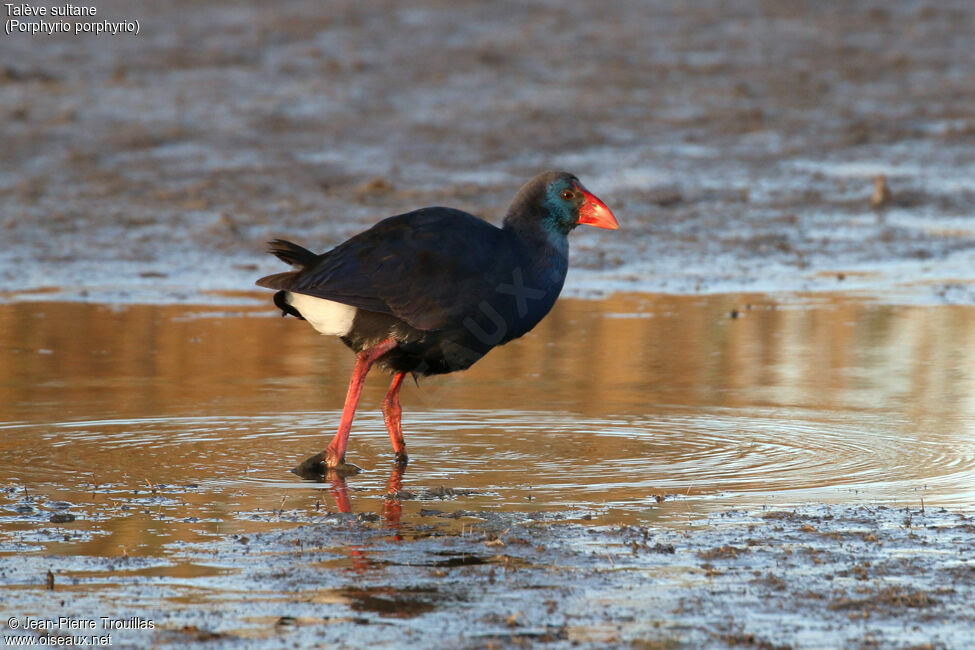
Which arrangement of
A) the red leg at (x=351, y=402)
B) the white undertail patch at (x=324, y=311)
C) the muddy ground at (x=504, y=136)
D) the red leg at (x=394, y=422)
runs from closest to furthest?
the red leg at (x=351, y=402), the white undertail patch at (x=324, y=311), the red leg at (x=394, y=422), the muddy ground at (x=504, y=136)

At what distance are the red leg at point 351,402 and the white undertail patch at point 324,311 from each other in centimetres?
15

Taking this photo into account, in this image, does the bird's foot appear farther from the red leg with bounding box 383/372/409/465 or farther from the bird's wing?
the bird's wing

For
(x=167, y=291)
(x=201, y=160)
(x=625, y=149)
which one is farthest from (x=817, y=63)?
(x=167, y=291)

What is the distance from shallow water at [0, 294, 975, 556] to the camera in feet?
20.4

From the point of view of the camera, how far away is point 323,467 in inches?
269

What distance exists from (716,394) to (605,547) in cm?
304

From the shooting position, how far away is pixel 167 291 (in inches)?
445

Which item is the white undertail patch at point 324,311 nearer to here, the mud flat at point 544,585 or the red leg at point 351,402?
the red leg at point 351,402

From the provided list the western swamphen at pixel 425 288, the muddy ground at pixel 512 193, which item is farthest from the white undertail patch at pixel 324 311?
the muddy ground at pixel 512 193

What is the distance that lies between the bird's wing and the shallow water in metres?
→ 0.71

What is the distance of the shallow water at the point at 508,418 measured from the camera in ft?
20.4

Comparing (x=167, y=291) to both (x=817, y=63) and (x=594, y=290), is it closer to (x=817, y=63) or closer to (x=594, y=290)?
(x=594, y=290)

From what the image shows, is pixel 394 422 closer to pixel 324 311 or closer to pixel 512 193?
pixel 324 311

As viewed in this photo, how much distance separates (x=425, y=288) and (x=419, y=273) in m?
0.08
